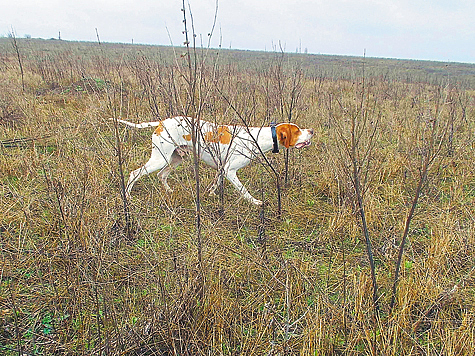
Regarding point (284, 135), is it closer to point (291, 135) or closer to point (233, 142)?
point (291, 135)

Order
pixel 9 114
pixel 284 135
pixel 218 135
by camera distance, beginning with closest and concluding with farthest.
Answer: pixel 218 135, pixel 284 135, pixel 9 114

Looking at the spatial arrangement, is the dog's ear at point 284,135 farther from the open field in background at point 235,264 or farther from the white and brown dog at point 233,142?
the open field in background at point 235,264

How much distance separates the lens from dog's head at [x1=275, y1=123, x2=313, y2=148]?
319cm

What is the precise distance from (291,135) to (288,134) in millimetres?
34

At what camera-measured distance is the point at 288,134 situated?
3.22 m

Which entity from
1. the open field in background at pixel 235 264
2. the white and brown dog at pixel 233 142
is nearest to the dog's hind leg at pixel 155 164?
the white and brown dog at pixel 233 142

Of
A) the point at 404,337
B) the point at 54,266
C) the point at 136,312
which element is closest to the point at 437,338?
the point at 404,337

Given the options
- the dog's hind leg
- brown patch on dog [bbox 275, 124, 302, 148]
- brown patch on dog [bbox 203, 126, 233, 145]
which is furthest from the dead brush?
brown patch on dog [bbox 275, 124, 302, 148]

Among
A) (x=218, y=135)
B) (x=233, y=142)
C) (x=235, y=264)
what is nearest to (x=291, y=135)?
(x=233, y=142)

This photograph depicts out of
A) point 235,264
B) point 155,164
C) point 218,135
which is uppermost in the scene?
point 218,135

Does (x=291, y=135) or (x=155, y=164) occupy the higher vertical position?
(x=291, y=135)

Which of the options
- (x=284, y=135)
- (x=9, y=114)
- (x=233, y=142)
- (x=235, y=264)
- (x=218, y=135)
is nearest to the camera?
(x=235, y=264)

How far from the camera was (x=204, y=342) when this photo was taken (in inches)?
62.5

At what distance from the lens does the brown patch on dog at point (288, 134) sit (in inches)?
126
